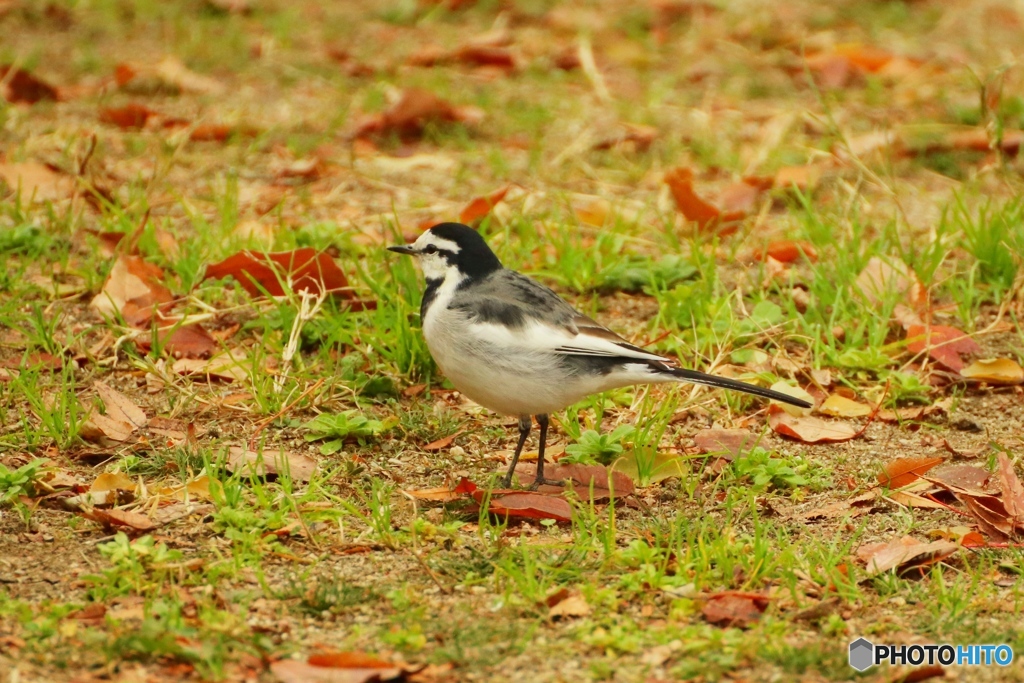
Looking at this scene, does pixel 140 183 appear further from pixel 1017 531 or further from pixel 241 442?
A: pixel 1017 531

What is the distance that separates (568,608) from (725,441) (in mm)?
1479

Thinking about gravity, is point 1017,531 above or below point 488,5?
below

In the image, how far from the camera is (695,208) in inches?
265

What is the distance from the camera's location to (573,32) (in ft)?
33.8

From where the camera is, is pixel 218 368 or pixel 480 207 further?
pixel 480 207

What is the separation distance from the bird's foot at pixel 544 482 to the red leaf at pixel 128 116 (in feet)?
15.1

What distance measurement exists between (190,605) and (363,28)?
7309mm

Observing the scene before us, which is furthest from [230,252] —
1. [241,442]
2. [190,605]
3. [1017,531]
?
[1017,531]

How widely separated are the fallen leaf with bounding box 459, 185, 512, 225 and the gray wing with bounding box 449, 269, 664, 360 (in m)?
1.55

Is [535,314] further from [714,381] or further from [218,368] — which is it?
[218,368]

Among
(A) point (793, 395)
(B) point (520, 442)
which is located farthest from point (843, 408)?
(B) point (520, 442)

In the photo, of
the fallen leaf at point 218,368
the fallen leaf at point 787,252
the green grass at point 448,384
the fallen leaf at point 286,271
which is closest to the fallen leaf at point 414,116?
the green grass at point 448,384

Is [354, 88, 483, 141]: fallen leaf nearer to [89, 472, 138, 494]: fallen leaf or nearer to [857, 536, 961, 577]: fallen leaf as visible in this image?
[89, 472, 138, 494]: fallen leaf

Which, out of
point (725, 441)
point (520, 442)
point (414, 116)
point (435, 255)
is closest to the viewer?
point (520, 442)
